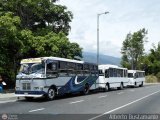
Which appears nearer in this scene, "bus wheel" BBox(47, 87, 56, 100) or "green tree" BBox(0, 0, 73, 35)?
"bus wheel" BBox(47, 87, 56, 100)

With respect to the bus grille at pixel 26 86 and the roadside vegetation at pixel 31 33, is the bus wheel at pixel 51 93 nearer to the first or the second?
the bus grille at pixel 26 86

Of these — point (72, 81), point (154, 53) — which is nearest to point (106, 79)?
point (72, 81)

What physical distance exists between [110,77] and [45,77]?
15683 millimetres

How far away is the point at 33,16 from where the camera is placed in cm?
3853

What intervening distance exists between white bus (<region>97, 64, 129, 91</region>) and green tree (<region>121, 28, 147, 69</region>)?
34351 millimetres

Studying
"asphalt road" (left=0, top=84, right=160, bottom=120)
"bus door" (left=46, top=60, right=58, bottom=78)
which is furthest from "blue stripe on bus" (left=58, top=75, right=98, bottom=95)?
"asphalt road" (left=0, top=84, right=160, bottom=120)

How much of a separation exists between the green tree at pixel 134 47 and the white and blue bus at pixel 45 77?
49939 millimetres

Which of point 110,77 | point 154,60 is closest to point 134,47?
point 154,60

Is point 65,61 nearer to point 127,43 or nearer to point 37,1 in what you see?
point 37,1

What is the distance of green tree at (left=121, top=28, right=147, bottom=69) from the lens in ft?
254

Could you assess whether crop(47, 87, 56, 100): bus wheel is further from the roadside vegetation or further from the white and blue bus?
the roadside vegetation

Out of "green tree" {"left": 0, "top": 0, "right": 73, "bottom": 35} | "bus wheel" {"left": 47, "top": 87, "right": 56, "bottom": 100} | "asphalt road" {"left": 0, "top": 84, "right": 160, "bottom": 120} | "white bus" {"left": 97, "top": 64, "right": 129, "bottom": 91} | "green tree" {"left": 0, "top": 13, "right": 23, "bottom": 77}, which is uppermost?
"green tree" {"left": 0, "top": 0, "right": 73, "bottom": 35}

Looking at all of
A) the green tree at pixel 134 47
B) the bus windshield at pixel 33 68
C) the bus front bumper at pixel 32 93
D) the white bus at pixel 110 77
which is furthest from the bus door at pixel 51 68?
the green tree at pixel 134 47

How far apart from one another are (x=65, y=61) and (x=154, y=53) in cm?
7291
